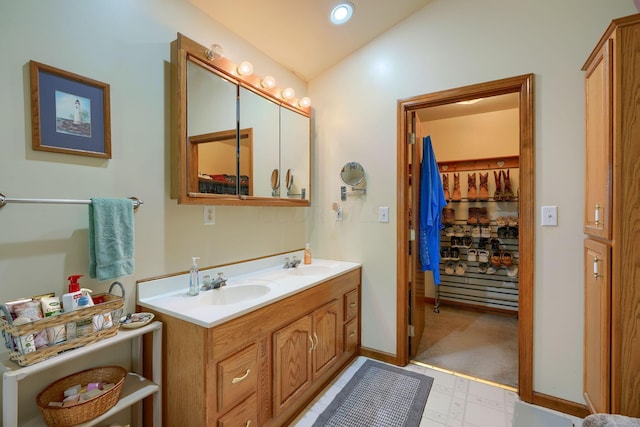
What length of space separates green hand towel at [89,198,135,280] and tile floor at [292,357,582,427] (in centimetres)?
130

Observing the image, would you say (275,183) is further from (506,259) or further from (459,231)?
(506,259)

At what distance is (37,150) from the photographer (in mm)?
1165

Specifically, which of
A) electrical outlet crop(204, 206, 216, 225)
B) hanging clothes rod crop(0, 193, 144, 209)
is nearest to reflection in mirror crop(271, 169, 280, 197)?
electrical outlet crop(204, 206, 216, 225)

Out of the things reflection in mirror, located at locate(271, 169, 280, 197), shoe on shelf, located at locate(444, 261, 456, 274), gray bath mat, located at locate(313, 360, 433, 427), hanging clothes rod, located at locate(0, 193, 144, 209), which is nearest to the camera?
hanging clothes rod, located at locate(0, 193, 144, 209)

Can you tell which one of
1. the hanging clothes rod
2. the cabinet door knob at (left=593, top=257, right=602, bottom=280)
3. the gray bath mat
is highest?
the hanging clothes rod

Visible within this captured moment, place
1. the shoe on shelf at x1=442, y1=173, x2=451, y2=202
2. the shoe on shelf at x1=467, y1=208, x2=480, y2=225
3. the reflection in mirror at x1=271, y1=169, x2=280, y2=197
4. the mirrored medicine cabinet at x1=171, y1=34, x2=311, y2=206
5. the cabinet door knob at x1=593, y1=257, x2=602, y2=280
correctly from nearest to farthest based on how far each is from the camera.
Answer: the cabinet door knob at x1=593, y1=257, x2=602, y2=280 < the mirrored medicine cabinet at x1=171, y1=34, x2=311, y2=206 < the reflection in mirror at x1=271, y1=169, x2=280, y2=197 < the shoe on shelf at x1=467, y1=208, x2=480, y2=225 < the shoe on shelf at x1=442, y1=173, x2=451, y2=202

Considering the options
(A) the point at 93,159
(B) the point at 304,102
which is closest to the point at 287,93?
(B) the point at 304,102

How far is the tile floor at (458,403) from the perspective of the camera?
66.5 inches

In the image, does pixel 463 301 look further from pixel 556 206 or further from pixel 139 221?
pixel 139 221

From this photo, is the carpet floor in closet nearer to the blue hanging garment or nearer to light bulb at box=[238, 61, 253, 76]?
the blue hanging garment

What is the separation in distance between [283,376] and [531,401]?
158 centimetres

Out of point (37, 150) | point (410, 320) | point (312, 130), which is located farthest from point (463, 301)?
point (37, 150)

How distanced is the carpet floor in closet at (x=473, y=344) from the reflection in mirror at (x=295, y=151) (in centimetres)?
173

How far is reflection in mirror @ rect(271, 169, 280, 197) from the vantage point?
222 centimetres
